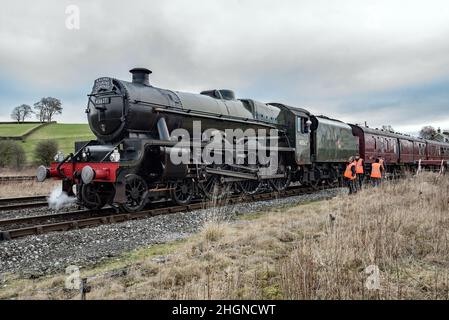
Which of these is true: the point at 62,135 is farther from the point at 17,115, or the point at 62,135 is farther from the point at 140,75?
the point at 140,75

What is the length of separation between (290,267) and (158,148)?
6943mm

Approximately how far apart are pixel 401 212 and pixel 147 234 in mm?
5343

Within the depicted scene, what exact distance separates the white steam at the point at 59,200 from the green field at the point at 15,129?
47.2 meters

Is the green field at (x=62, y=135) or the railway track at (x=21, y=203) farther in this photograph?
the green field at (x=62, y=135)

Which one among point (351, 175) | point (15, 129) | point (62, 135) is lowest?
point (351, 175)

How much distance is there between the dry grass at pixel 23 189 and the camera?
17.0 meters

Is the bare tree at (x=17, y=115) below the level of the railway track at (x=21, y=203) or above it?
above

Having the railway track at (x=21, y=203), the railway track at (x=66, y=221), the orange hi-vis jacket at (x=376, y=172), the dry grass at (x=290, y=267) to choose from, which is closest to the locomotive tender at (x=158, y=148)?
the railway track at (x=66, y=221)

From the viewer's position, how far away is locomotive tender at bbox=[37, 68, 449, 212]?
32.6ft

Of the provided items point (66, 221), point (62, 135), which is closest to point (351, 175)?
point (66, 221)

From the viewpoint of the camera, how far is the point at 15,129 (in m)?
57.8

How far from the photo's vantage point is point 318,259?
4.57 metres

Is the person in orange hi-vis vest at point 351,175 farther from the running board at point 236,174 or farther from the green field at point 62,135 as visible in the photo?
the green field at point 62,135

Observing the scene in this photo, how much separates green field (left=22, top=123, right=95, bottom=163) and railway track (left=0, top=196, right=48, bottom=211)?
31.4 metres
